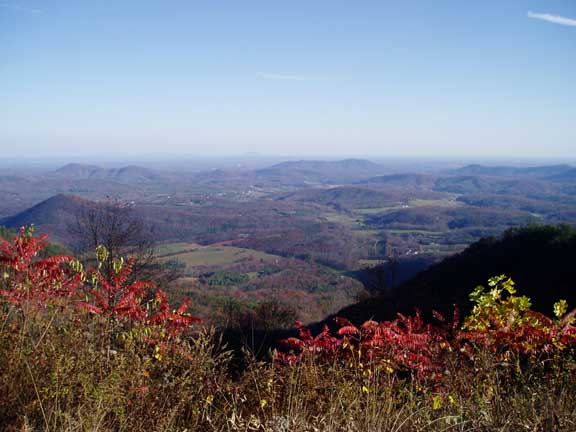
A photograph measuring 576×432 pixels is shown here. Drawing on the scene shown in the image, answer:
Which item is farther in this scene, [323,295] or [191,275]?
[191,275]

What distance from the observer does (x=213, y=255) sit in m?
65.1

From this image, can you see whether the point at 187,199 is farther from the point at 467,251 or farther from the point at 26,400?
the point at 26,400

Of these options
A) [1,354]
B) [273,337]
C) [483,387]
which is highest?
[1,354]

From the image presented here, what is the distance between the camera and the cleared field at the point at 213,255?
194 ft

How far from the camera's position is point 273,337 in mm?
11797

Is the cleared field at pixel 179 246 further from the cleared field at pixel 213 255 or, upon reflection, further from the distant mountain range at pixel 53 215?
the distant mountain range at pixel 53 215

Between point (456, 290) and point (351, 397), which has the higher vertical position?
point (351, 397)

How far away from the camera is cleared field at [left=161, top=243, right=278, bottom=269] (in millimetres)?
58994

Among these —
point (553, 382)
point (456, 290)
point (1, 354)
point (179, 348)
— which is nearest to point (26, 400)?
point (1, 354)

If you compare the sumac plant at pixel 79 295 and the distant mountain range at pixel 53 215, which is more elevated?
the sumac plant at pixel 79 295

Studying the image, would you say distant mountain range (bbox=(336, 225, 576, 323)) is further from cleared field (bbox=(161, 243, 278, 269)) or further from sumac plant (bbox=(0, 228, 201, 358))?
cleared field (bbox=(161, 243, 278, 269))

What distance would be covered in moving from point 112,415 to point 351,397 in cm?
126

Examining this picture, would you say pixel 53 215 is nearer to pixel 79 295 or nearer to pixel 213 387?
pixel 79 295

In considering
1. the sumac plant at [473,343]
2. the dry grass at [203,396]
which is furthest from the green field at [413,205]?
the dry grass at [203,396]
